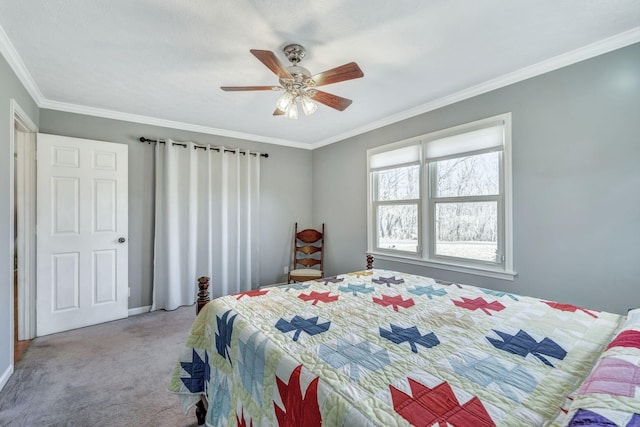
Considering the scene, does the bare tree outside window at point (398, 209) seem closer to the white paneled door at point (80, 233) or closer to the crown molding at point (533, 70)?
the crown molding at point (533, 70)

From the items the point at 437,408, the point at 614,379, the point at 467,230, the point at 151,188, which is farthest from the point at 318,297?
the point at 151,188

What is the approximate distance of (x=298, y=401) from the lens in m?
0.92

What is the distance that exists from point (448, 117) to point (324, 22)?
5.89ft

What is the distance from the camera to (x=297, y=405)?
92 cm

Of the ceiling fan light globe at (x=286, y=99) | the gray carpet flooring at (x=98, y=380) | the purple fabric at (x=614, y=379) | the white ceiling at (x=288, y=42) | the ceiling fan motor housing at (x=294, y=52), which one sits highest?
the white ceiling at (x=288, y=42)

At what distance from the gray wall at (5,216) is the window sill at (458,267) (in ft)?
11.4

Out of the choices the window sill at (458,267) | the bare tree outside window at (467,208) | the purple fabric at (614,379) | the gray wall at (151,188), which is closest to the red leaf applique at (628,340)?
the purple fabric at (614,379)

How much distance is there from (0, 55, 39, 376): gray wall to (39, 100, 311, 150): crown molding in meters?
0.91

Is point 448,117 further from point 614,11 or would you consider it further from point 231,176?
A: point 231,176

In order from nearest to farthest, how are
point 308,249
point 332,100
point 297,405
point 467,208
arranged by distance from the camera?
point 297,405
point 332,100
point 467,208
point 308,249

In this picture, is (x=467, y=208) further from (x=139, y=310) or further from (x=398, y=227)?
(x=139, y=310)

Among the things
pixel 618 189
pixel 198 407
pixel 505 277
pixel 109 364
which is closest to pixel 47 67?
pixel 109 364

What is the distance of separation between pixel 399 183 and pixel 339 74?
6.60ft

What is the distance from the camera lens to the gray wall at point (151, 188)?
10.6 feet
